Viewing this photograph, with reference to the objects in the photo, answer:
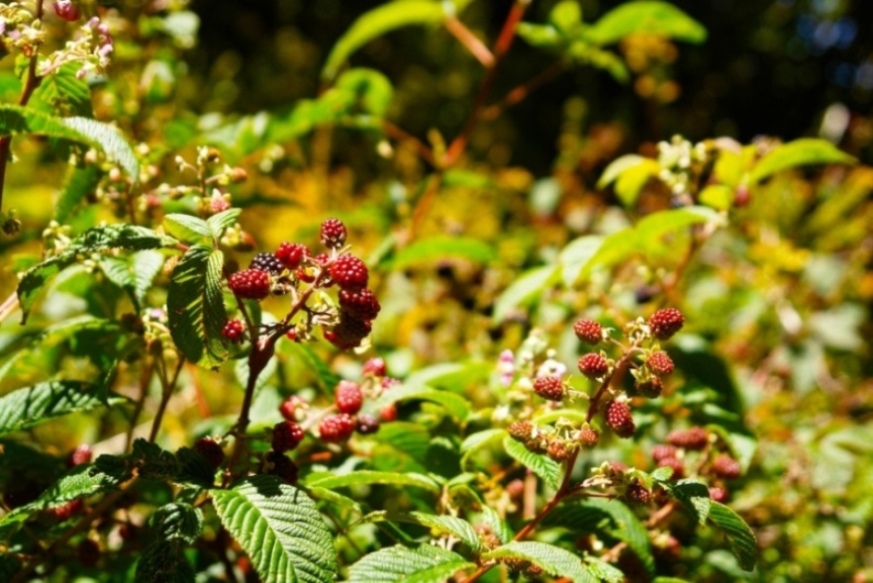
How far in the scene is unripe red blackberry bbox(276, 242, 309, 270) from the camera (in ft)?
3.04

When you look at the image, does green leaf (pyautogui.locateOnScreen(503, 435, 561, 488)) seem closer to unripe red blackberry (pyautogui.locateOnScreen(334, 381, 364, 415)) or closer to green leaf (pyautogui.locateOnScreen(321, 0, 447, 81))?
unripe red blackberry (pyautogui.locateOnScreen(334, 381, 364, 415))

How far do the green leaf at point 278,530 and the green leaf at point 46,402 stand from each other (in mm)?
347

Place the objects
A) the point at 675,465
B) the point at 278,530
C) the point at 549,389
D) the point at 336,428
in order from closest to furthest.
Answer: the point at 278,530 → the point at 549,389 → the point at 336,428 → the point at 675,465

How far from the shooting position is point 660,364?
0.94 m

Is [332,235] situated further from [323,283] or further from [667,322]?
[667,322]

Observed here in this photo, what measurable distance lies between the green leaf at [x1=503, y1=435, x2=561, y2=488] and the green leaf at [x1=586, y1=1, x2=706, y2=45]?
1.23m

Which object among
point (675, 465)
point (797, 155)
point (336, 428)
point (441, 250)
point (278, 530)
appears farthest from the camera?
point (441, 250)

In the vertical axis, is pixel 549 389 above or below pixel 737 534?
above

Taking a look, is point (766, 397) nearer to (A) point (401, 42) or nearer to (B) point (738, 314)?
(B) point (738, 314)

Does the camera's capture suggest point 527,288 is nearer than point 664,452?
No

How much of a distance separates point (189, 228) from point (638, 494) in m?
0.63

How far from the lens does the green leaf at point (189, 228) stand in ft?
3.04

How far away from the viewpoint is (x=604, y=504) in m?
1.21

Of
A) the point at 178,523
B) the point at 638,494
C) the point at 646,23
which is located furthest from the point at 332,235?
the point at 646,23
